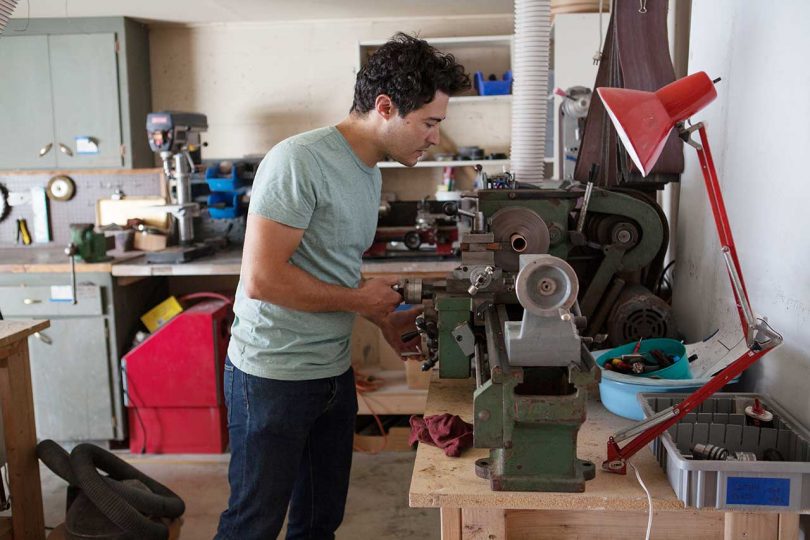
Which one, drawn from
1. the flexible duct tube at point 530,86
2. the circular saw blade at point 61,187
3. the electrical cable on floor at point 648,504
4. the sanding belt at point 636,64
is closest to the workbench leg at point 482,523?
the electrical cable on floor at point 648,504

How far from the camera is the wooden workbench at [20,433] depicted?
2.18 m

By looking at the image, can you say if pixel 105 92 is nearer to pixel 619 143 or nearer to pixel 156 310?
pixel 156 310

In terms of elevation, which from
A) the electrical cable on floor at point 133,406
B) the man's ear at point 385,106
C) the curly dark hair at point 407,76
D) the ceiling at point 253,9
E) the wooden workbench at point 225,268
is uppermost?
the ceiling at point 253,9

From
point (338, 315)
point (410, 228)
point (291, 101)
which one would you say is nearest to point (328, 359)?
point (338, 315)

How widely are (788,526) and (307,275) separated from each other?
988 millimetres

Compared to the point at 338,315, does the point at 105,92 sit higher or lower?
higher

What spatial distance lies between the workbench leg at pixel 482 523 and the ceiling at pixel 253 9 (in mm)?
2770

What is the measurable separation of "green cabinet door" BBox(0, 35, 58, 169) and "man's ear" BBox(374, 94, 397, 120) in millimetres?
2616

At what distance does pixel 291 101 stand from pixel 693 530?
3185 millimetres

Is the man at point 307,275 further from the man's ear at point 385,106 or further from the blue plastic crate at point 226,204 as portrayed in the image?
the blue plastic crate at point 226,204

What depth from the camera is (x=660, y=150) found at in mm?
1165

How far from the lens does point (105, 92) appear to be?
3.54 m

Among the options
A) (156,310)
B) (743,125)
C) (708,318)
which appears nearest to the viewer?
(743,125)

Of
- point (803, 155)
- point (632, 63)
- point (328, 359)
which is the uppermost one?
point (632, 63)
